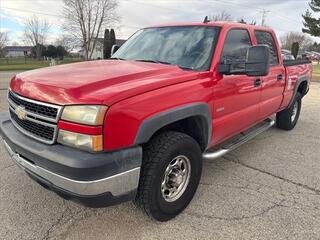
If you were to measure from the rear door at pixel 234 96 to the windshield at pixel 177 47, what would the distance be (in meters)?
0.20

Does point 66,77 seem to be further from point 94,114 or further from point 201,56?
point 201,56

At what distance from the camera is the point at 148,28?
4.12 m

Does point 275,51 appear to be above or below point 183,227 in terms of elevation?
above

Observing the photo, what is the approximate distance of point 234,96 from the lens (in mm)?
3383

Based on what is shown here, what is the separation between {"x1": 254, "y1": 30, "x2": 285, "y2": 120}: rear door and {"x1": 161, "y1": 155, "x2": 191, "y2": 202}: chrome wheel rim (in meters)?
1.86

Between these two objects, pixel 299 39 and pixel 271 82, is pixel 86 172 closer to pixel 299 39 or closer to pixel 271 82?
pixel 271 82

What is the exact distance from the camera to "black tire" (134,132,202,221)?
2.45m

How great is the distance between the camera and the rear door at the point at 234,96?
3178mm

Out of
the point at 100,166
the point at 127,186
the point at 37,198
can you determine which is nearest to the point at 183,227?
the point at 127,186

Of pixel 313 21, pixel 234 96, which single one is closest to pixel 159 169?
pixel 234 96

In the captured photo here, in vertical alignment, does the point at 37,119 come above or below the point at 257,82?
below

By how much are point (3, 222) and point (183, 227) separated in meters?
1.66

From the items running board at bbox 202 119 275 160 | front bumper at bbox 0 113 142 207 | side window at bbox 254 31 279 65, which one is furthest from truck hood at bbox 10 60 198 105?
side window at bbox 254 31 279 65

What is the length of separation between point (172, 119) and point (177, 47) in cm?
120
